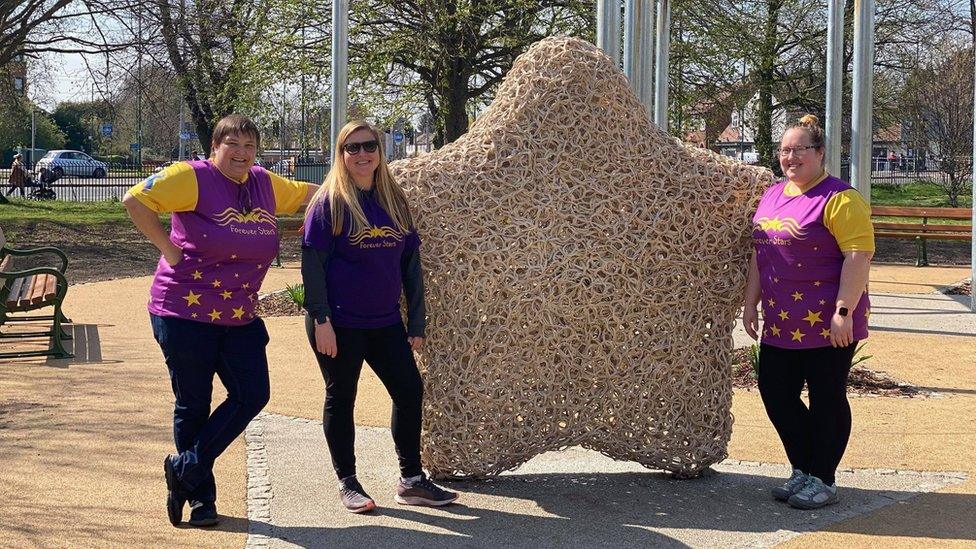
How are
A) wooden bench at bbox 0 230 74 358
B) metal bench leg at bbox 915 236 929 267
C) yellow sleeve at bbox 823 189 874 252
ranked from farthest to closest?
1. metal bench leg at bbox 915 236 929 267
2. wooden bench at bbox 0 230 74 358
3. yellow sleeve at bbox 823 189 874 252

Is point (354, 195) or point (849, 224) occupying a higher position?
point (354, 195)

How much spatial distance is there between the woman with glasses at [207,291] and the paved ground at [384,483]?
13.8 inches

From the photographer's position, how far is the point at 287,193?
5254mm

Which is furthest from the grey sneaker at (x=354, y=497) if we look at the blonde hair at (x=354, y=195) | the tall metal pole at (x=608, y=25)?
the tall metal pole at (x=608, y=25)

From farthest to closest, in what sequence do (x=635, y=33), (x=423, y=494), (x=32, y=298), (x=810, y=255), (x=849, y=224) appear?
1. (x=635, y=33)
2. (x=32, y=298)
3. (x=423, y=494)
4. (x=810, y=255)
5. (x=849, y=224)

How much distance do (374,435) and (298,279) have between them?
8537 millimetres

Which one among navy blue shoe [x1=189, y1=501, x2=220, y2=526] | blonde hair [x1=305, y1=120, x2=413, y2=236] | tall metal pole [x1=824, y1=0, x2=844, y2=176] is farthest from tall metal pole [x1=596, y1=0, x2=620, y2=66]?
navy blue shoe [x1=189, y1=501, x2=220, y2=526]

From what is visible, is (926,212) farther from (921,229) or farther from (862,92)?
(862,92)

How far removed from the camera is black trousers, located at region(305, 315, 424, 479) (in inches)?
195

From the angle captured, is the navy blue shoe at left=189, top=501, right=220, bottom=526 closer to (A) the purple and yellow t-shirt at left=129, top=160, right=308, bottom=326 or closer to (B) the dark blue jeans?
(B) the dark blue jeans

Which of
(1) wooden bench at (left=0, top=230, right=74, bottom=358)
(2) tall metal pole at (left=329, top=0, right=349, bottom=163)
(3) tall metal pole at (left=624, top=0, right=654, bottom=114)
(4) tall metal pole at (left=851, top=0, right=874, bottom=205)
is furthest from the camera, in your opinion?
(2) tall metal pole at (left=329, top=0, right=349, bottom=163)

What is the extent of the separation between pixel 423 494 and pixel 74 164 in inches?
1734

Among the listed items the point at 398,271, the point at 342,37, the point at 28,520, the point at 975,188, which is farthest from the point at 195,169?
the point at 975,188

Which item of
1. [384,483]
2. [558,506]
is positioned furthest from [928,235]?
[384,483]
